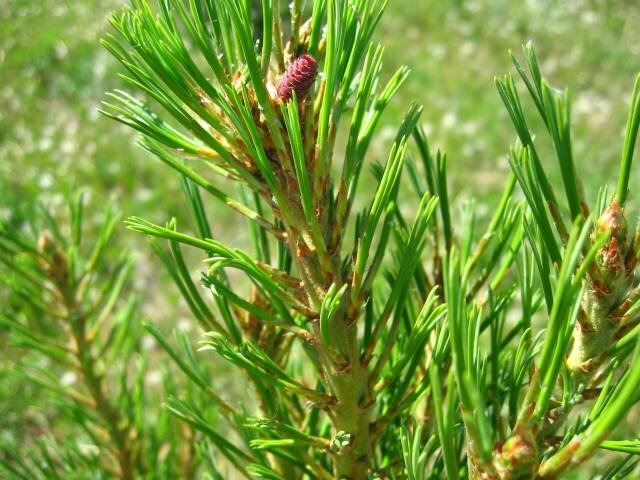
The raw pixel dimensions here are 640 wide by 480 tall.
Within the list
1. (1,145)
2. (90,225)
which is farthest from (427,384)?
(1,145)

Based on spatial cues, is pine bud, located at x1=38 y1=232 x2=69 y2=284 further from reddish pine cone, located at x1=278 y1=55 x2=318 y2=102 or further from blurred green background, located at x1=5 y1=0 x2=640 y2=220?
blurred green background, located at x1=5 y1=0 x2=640 y2=220

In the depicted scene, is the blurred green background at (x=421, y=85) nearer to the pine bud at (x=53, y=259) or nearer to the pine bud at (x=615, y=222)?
the pine bud at (x=53, y=259)

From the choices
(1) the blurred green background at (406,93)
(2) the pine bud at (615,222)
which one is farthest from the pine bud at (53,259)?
(1) the blurred green background at (406,93)

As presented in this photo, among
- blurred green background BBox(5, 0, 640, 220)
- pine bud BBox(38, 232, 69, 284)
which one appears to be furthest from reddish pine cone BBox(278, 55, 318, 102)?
blurred green background BBox(5, 0, 640, 220)

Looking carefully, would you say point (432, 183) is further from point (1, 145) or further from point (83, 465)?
point (1, 145)

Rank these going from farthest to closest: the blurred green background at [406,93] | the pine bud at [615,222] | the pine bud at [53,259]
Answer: the blurred green background at [406,93] < the pine bud at [53,259] < the pine bud at [615,222]
